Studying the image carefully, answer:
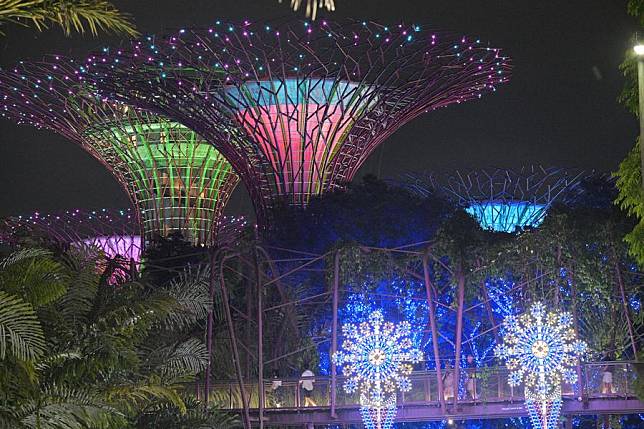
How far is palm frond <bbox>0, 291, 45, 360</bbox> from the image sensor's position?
35.2ft

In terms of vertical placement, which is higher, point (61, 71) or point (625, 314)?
point (61, 71)

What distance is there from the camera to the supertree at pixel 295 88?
43094 millimetres

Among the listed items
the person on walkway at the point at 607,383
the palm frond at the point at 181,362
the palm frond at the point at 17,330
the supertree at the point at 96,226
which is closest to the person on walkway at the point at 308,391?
the person on walkway at the point at 607,383

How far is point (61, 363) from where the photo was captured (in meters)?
13.1

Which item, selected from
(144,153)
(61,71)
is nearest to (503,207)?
(144,153)

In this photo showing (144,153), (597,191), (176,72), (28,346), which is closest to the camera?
(28,346)

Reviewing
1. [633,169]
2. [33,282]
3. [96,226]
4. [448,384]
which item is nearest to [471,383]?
[448,384]

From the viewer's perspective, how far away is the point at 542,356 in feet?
95.8

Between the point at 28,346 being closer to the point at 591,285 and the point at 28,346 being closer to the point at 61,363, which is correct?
the point at 61,363

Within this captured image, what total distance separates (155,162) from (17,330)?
5680 centimetres

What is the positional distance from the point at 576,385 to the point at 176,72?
2172 centimetres

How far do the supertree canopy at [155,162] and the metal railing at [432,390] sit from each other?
25.3 m

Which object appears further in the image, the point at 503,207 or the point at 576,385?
the point at 503,207

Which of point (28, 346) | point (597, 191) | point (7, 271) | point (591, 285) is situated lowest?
point (28, 346)
